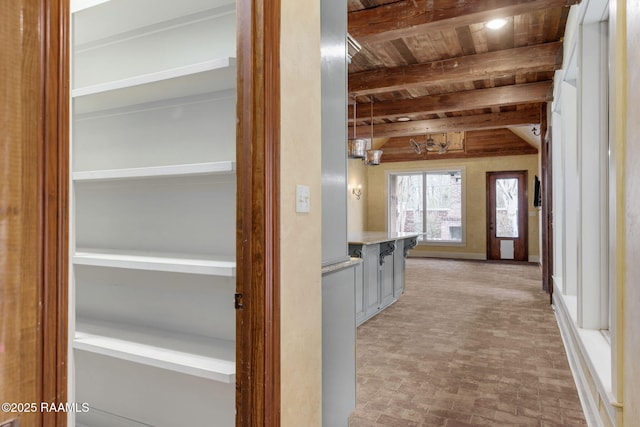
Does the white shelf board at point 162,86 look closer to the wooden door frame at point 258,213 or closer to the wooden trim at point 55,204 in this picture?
the wooden door frame at point 258,213

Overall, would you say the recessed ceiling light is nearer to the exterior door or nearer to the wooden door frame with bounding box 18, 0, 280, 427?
the wooden door frame with bounding box 18, 0, 280, 427

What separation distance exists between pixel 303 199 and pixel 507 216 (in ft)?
33.1

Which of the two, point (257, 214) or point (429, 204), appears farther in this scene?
point (429, 204)

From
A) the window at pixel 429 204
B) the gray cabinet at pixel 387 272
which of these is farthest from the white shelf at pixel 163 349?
the window at pixel 429 204

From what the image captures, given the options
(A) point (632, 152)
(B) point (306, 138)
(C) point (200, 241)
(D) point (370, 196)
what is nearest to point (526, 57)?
(A) point (632, 152)

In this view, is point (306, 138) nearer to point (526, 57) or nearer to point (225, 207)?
point (225, 207)

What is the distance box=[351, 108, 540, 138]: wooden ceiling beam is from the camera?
26.0 ft

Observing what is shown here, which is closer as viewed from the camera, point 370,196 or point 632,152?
point 632,152

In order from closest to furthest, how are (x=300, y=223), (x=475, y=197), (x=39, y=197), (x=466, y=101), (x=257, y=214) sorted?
1. (x=39, y=197)
2. (x=257, y=214)
3. (x=300, y=223)
4. (x=466, y=101)
5. (x=475, y=197)

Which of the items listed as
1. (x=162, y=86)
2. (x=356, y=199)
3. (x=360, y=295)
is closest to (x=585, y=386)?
(x=360, y=295)

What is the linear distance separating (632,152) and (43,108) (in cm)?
180

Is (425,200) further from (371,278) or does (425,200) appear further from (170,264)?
(170,264)

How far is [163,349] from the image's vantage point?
5.71ft

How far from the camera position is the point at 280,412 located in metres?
1.47
